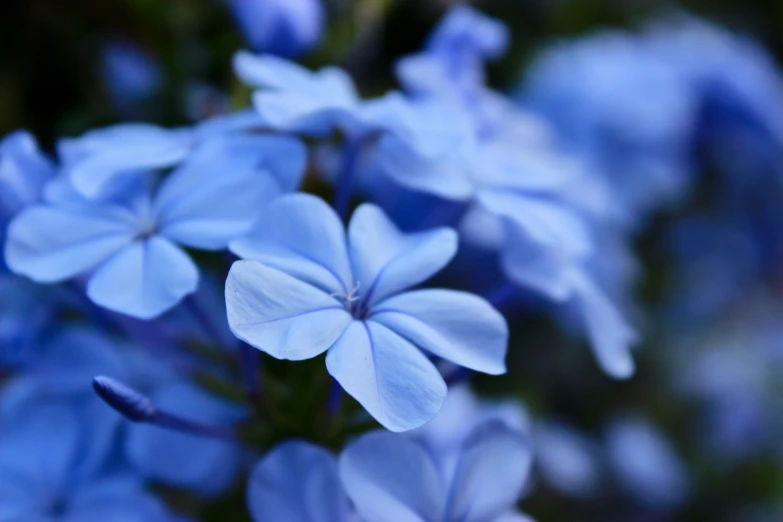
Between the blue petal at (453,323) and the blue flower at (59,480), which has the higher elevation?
the blue petal at (453,323)

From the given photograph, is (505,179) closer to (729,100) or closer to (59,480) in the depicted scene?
(59,480)

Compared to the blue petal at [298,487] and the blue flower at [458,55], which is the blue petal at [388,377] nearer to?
the blue petal at [298,487]

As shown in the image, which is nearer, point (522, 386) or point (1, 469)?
point (1, 469)

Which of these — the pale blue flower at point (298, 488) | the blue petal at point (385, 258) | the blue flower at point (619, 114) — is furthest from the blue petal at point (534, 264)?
the blue flower at point (619, 114)

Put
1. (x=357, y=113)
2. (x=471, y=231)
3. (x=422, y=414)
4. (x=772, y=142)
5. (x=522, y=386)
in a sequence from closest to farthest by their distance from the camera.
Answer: (x=422, y=414), (x=357, y=113), (x=471, y=231), (x=522, y=386), (x=772, y=142)

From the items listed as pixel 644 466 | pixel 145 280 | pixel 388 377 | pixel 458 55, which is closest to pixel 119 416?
pixel 145 280

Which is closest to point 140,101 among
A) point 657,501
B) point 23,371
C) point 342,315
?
point 23,371

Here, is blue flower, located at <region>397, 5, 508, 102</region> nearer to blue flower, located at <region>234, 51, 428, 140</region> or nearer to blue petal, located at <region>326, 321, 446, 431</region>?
blue flower, located at <region>234, 51, 428, 140</region>

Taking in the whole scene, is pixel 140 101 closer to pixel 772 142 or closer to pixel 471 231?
pixel 471 231
